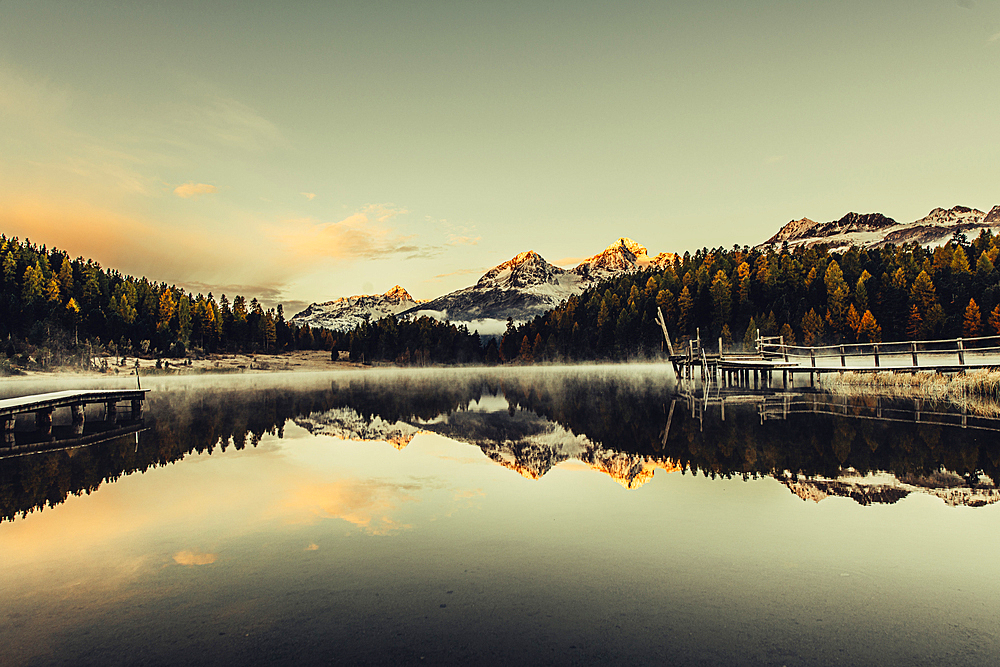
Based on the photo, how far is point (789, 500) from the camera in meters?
11.6

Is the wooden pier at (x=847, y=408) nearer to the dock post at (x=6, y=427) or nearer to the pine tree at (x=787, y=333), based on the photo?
the dock post at (x=6, y=427)

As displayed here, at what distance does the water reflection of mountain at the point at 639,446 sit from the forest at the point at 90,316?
390 ft

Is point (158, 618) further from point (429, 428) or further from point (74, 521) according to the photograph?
point (429, 428)

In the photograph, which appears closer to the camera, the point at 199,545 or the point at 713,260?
the point at 199,545

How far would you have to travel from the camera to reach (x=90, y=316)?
132375 millimetres

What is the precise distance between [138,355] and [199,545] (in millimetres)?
146442

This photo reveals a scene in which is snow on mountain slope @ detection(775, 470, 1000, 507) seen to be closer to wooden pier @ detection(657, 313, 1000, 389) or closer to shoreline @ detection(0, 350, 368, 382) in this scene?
wooden pier @ detection(657, 313, 1000, 389)

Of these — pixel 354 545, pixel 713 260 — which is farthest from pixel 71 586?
pixel 713 260

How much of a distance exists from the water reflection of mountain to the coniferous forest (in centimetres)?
9214

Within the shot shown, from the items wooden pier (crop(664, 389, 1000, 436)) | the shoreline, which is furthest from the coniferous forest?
wooden pier (crop(664, 389, 1000, 436))

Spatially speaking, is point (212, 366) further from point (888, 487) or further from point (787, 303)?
point (888, 487)

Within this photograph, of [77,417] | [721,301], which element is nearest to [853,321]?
[721,301]

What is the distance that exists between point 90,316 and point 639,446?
498 feet

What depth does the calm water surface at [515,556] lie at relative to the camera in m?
5.96
